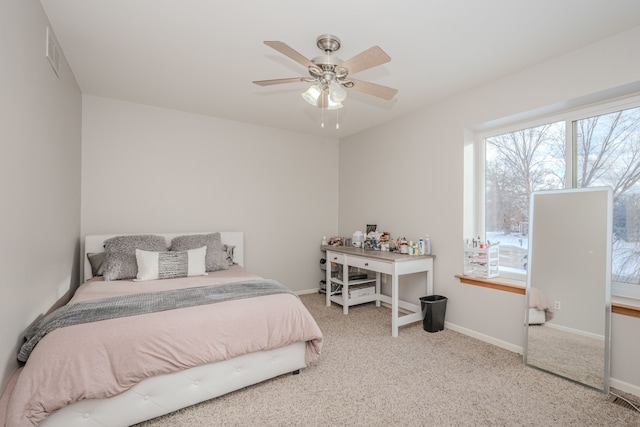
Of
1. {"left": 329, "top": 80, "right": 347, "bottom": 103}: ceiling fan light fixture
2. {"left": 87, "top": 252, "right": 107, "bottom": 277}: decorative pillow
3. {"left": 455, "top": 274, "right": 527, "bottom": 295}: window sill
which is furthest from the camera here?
{"left": 87, "top": 252, "right": 107, "bottom": 277}: decorative pillow

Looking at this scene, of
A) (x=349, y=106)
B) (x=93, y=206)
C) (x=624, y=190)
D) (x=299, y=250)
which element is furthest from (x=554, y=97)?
(x=93, y=206)

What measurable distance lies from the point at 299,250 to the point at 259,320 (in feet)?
8.21

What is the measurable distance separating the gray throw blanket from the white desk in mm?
1215

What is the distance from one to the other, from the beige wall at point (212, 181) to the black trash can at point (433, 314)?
194 centimetres

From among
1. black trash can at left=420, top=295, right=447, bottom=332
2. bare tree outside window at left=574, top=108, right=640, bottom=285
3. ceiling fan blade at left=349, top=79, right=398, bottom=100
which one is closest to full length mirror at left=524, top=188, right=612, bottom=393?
bare tree outside window at left=574, top=108, right=640, bottom=285

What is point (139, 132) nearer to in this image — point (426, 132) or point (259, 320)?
point (259, 320)

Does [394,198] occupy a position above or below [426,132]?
below

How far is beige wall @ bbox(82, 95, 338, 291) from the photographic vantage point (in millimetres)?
3303

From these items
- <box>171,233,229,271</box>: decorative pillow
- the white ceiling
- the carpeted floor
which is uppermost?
the white ceiling

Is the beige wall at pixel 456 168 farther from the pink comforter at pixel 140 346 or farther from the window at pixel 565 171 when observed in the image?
the pink comforter at pixel 140 346

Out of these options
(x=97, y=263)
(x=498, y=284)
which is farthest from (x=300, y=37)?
(x=97, y=263)

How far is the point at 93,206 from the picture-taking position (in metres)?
3.24

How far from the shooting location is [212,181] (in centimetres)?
389

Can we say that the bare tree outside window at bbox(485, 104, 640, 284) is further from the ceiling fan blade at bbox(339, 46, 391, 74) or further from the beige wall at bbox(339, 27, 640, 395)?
the ceiling fan blade at bbox(339, 46, 391, 74)
